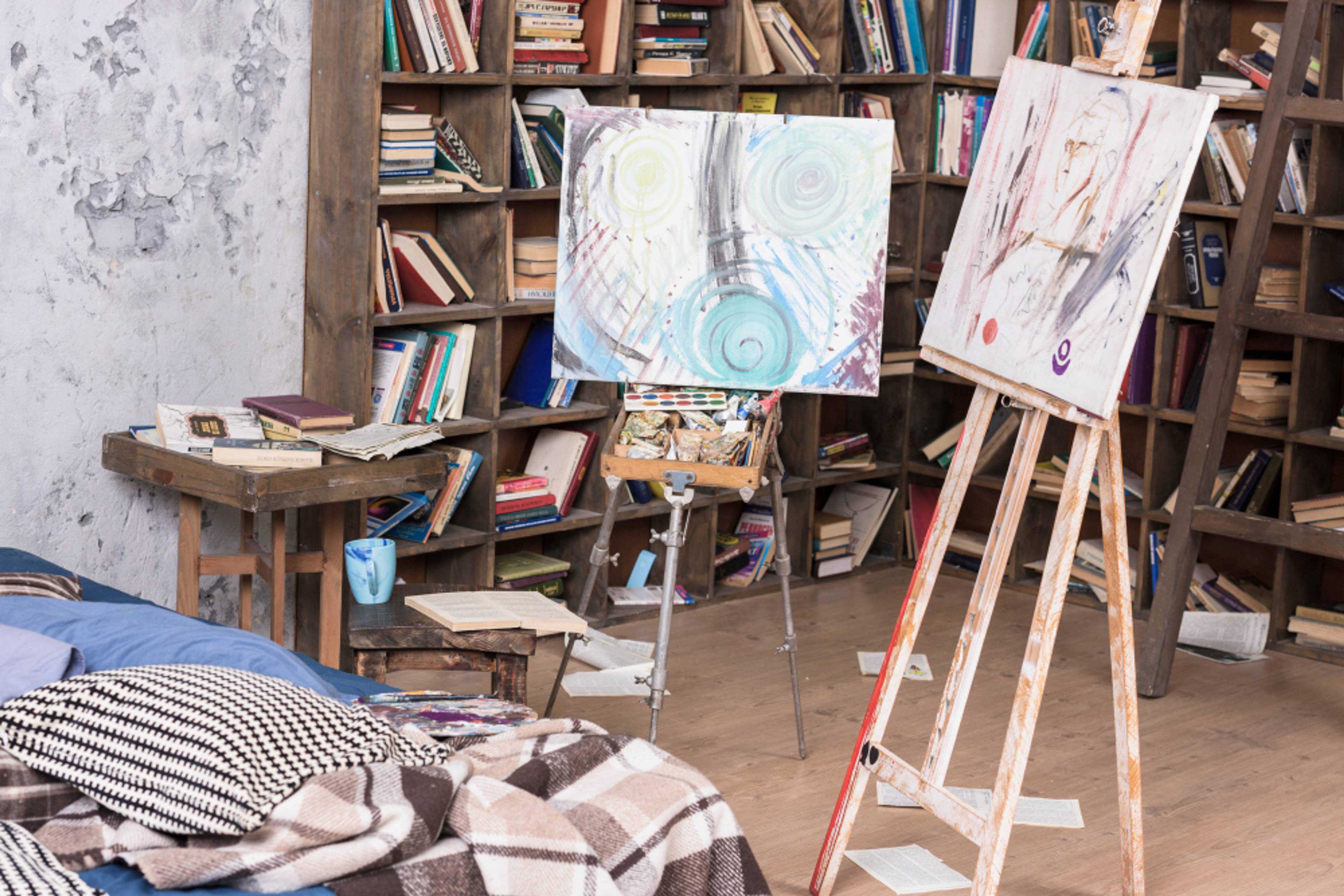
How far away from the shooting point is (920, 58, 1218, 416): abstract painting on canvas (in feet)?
8.23

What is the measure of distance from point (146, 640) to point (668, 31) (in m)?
2.62

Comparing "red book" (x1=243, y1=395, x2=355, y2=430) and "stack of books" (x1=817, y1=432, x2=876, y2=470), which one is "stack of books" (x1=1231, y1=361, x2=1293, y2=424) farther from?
"red book" (x1=243, y1=395, x2=355, y2=430)

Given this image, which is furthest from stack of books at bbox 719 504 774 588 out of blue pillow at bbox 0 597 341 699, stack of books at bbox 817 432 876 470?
blue pillow at bbox 0 597 341 699

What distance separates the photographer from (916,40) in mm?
5008

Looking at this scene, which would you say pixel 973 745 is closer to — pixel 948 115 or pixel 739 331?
pixel 739 331

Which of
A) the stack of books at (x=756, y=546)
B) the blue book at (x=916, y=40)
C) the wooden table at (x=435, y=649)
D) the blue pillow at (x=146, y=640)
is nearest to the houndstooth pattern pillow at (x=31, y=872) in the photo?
the blue pillow at (x=146, y=640)

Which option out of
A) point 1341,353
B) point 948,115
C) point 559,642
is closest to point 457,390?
point 559,642

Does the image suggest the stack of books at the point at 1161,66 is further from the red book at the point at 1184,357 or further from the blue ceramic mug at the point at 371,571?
the blue ceramic mug at the point at 371,571

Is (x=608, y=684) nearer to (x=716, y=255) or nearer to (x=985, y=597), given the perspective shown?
(x=716, y=255)

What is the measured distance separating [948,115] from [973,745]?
7.42 ft

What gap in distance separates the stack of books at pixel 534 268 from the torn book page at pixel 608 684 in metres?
1.03

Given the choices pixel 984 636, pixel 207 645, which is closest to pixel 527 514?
pixel 984 636

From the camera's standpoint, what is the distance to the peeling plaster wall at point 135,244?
3.35 m

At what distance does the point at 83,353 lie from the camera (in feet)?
11.4
